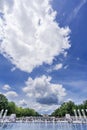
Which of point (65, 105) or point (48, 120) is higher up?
point (65, 105)

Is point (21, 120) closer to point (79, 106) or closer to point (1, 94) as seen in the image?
point (1, 94)

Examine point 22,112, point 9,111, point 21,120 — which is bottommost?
point 21,120

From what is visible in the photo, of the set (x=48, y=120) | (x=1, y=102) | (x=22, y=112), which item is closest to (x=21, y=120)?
(x=48, y=120)

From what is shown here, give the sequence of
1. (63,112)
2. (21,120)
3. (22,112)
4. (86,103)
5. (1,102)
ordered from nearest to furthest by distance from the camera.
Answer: (21,120) → (1,102) → (86,103) → (63,112) → (22,112)

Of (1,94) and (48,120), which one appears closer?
(48,120)

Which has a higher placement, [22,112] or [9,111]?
[22,112]

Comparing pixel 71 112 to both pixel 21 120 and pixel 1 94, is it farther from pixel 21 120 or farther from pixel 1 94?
pixel 21 120

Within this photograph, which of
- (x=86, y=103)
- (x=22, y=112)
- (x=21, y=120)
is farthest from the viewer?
(x=22, y=112)

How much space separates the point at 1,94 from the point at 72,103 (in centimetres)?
2543

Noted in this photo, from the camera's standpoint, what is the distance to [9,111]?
8412 centimetres

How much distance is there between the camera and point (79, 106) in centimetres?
8944

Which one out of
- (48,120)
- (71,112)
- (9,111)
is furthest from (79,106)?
(48,120)

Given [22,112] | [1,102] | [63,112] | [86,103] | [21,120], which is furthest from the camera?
[22,112]

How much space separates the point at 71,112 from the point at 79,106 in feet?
12.8
